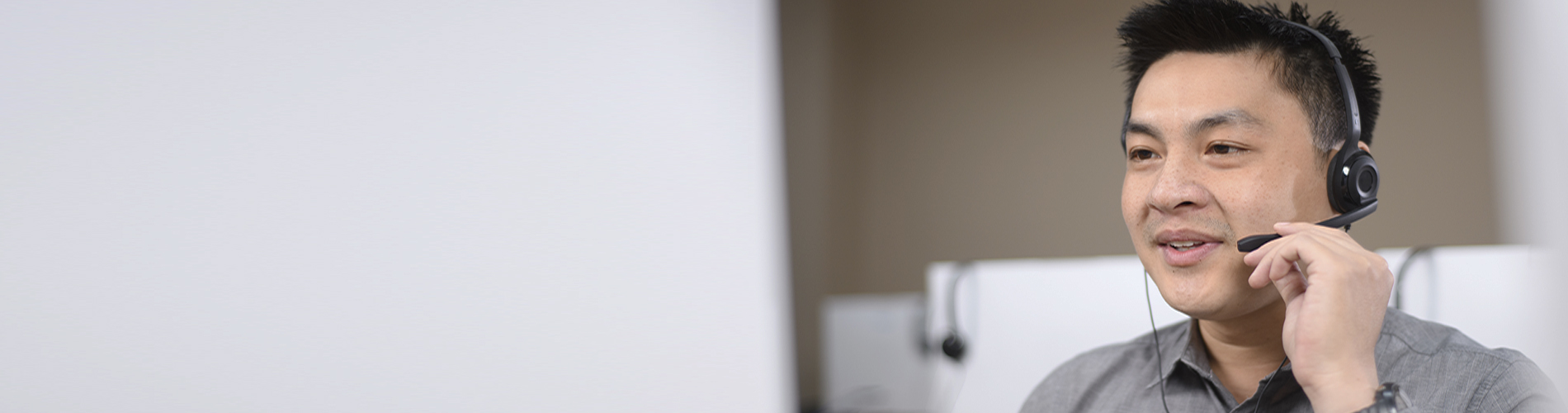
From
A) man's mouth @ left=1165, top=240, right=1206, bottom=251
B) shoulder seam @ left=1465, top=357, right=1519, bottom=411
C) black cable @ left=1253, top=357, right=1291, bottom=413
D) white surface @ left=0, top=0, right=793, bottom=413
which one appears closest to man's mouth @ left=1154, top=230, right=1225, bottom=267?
man's mouth @ left=1165, top=240, right=1206, bottom=251

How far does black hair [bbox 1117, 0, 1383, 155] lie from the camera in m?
0.63

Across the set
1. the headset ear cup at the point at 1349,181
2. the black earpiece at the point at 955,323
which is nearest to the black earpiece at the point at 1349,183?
the headset ear cup at the point at 1349,181

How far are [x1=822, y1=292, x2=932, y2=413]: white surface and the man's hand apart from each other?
2.76ft

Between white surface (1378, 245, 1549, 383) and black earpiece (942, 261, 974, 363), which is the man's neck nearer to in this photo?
white surface (1378, 245, 1549, 383)

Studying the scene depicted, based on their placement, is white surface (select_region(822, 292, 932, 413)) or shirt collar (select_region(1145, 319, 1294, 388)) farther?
white surface (select_region(822, 292, 932, 413))

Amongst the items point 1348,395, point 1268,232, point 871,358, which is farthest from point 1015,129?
point 871,358

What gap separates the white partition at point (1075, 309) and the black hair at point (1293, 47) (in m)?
0.14

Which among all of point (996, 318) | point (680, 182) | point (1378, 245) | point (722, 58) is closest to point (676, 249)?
point (680, 182)

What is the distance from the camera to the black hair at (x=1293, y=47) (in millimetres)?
635

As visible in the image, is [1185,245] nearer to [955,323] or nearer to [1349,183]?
[1349,183]

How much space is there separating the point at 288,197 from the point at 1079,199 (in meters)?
0.78

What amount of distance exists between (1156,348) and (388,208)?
804mm

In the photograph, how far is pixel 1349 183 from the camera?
0.62 meters

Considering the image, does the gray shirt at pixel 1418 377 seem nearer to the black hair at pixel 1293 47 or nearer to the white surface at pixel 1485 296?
the white surface at pixel 1485 296
